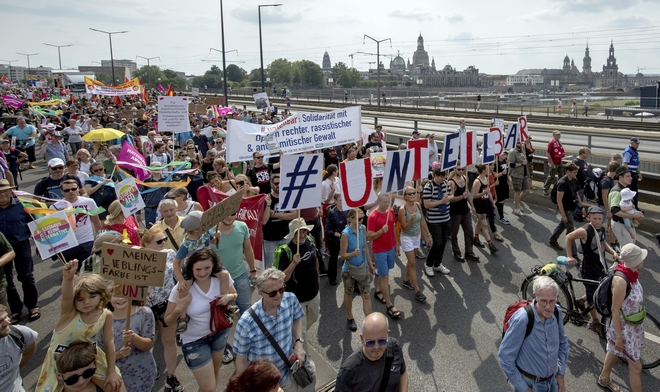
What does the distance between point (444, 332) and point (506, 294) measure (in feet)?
4.79

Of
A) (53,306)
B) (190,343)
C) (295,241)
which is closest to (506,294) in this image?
(295,241)

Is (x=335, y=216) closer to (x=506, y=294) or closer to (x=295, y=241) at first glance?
(x=295, y=241)

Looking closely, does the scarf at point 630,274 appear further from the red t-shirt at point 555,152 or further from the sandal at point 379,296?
the red t-shirt at point 555,152

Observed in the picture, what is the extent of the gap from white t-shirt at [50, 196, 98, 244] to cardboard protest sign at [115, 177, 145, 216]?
1.61ft

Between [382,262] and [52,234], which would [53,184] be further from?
[382,262]

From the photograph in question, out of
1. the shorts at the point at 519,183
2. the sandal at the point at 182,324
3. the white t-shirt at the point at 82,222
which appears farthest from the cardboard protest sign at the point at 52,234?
the shorts at the point at 519,183

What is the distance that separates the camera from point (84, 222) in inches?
237

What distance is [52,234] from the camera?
4.98 m

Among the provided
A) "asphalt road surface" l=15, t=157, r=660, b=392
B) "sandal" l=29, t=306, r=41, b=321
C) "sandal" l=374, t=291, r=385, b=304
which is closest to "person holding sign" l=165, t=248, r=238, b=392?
"asphalt road surface" l=15, t=157, r=660, b=392

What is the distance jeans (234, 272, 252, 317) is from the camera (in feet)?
16.4

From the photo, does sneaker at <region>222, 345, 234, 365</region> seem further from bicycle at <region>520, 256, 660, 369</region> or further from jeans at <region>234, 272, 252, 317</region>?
bicycle at <region>520, 256, 660, 369</region>

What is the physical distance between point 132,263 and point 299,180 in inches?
91.9

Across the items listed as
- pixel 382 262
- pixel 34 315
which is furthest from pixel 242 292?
pixel 34 315

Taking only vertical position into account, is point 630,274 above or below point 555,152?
below
